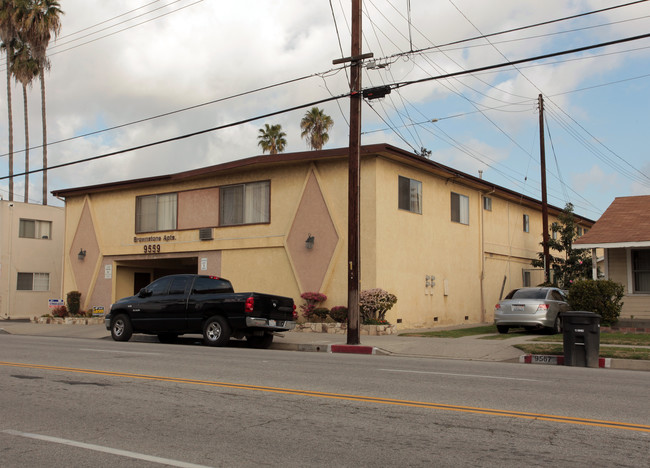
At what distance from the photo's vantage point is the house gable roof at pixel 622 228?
70.0ft

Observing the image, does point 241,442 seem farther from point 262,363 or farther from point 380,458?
point 262,363

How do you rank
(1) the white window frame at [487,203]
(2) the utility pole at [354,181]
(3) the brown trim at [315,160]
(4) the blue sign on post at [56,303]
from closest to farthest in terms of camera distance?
(2) the utility pole at [354,181] → (3) the brown trim at [315,160] → (1) the white window frame at [487,203] → (4) the blue sign on post at [56,303]

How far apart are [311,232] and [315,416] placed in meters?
16.6

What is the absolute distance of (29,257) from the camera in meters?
38.4

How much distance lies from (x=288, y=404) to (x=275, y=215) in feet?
56.4

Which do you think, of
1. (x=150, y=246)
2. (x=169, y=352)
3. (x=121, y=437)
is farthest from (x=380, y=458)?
(x=150, y=246)

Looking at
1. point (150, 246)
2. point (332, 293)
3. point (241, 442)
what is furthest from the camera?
point (150, 246)

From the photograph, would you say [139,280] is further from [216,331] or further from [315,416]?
[315,416]

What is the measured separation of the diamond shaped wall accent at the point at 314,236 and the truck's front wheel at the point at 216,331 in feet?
21.4

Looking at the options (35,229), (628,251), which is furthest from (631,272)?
(35,229)

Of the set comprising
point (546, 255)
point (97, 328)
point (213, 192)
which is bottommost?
point (97, 328)

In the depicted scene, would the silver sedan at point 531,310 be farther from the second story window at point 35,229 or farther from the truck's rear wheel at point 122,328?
the second story window at point 35,229

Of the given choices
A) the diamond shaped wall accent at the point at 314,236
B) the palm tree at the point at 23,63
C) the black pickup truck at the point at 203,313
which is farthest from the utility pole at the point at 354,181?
the palm tree at the point at 23,63

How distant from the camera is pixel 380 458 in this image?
222 inches
